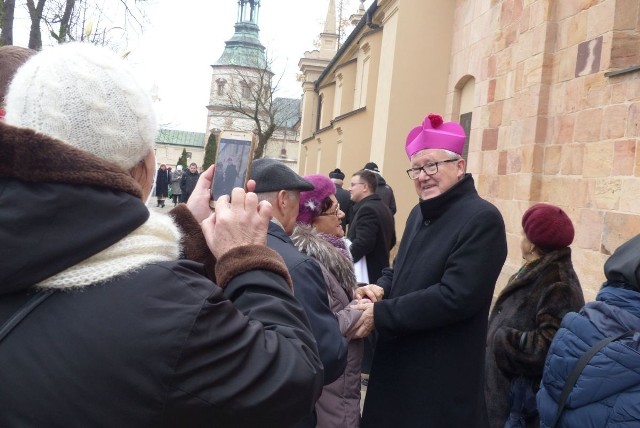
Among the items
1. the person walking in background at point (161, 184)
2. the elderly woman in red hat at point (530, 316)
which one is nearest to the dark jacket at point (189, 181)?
the person walking in background at point (161, 184)

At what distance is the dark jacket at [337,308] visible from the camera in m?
3.06

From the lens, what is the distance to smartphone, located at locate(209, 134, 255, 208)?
2018 mm

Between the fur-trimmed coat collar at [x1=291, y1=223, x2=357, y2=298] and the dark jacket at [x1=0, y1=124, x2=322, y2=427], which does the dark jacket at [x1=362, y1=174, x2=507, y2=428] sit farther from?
the dark jacket at [x1=0, y1=124, x2=322, y2=427]

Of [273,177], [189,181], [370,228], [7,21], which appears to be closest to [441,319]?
[273,177]

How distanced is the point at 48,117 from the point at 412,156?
8.18 ft

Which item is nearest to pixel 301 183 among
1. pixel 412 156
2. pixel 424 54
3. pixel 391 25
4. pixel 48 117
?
pixel 412 156

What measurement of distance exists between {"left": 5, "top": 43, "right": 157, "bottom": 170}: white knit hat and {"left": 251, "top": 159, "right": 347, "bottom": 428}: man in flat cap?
108 centimetres

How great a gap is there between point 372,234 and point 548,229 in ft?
9.97

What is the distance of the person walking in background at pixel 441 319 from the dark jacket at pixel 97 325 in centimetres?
190

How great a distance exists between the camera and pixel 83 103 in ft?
4.52

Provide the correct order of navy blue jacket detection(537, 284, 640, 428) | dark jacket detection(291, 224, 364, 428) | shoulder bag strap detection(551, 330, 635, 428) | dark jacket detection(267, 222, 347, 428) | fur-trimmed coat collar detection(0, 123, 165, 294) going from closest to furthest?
fur-trimmed coat collar detection(0, 123, 165, 294), dark jacket detection(267, 222, 347, 428), navy blue jacket detection(537, 284, 640, 428), shoulder bag strap detection(551, 330, 635, 428), dark jacket detection(291, 224, 364, 428)

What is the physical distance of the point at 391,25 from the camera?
46.5ft

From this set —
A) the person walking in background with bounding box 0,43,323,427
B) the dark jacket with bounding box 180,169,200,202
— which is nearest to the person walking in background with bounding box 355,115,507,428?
the person walking in background with bounding box 0,43,323,427

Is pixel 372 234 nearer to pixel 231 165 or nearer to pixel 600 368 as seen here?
pixel 600 368
